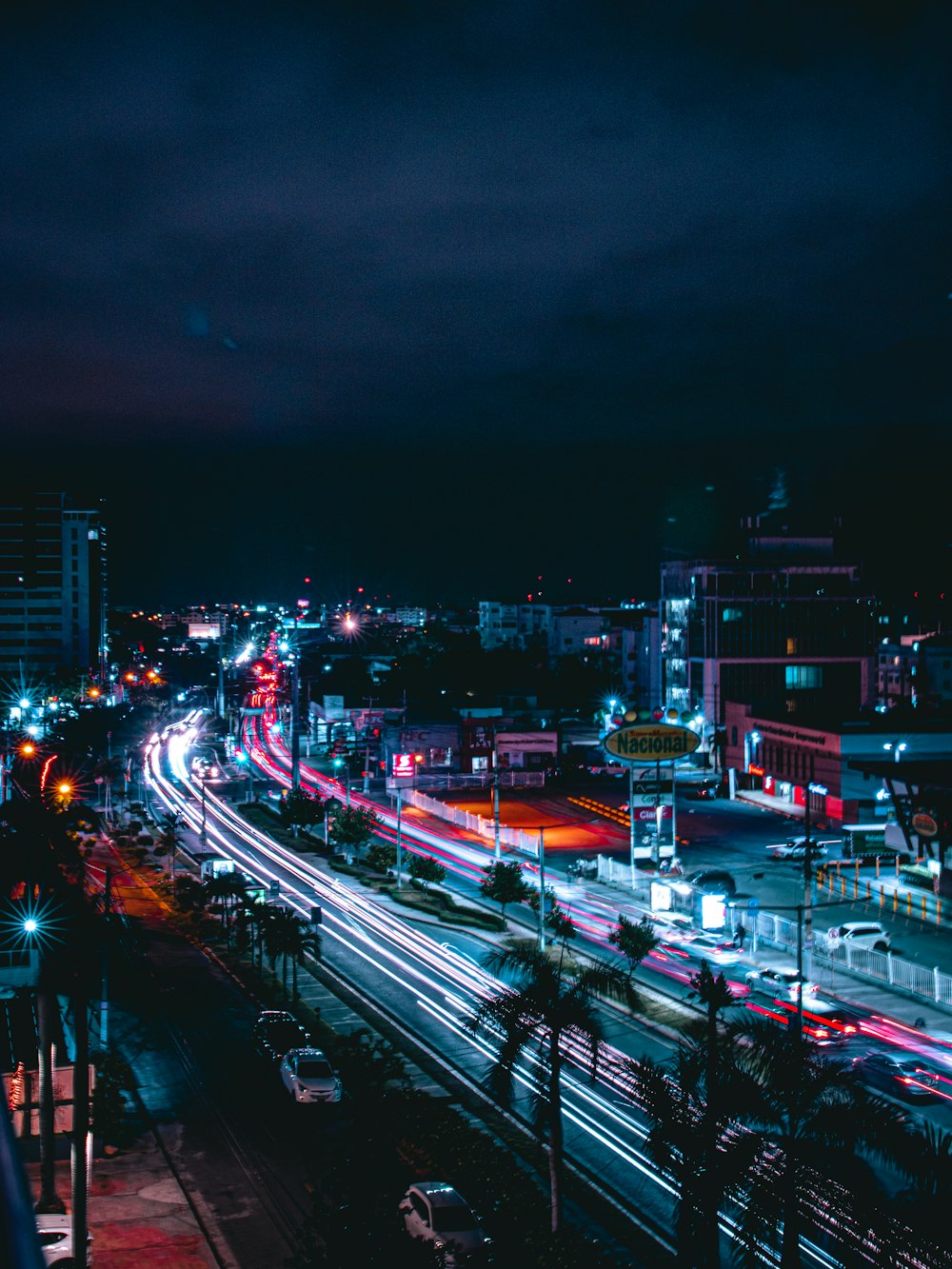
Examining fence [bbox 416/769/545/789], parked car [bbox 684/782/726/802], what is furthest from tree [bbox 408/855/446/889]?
parked car [bbox 684/782/726/802]

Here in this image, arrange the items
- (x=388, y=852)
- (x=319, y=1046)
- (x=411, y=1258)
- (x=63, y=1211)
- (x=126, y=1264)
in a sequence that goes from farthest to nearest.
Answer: (x=388, y=852)
(x=319, y=1046)
(x=63, y=1211)
(x=126, y=1264)
(x=411, y=1258)

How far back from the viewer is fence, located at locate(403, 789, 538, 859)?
4684 centimetres

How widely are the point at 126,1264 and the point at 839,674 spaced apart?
6879 cm

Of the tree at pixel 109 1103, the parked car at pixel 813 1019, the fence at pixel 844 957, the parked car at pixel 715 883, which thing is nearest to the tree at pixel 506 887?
the fence at pixel 844 957

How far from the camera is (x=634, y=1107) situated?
2120cm

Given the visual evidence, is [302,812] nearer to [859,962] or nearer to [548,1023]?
[859,962]

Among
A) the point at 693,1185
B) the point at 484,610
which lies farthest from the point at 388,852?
the point at 484,610

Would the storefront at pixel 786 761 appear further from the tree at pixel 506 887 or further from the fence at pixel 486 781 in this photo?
the tree at pixel 506 887

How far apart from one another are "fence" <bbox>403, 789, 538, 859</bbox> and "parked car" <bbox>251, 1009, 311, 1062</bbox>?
21544 millimetres

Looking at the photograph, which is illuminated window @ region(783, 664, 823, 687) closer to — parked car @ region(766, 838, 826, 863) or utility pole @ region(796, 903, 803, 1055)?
parked car @ region(766, 838, 826, 863)

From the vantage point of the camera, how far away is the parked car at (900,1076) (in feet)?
70.7

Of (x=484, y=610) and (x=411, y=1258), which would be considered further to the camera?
(x=484, y=610)

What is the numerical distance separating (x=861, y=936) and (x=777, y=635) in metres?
45.7

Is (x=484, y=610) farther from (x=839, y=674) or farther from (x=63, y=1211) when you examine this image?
(x=63, y=1211)
